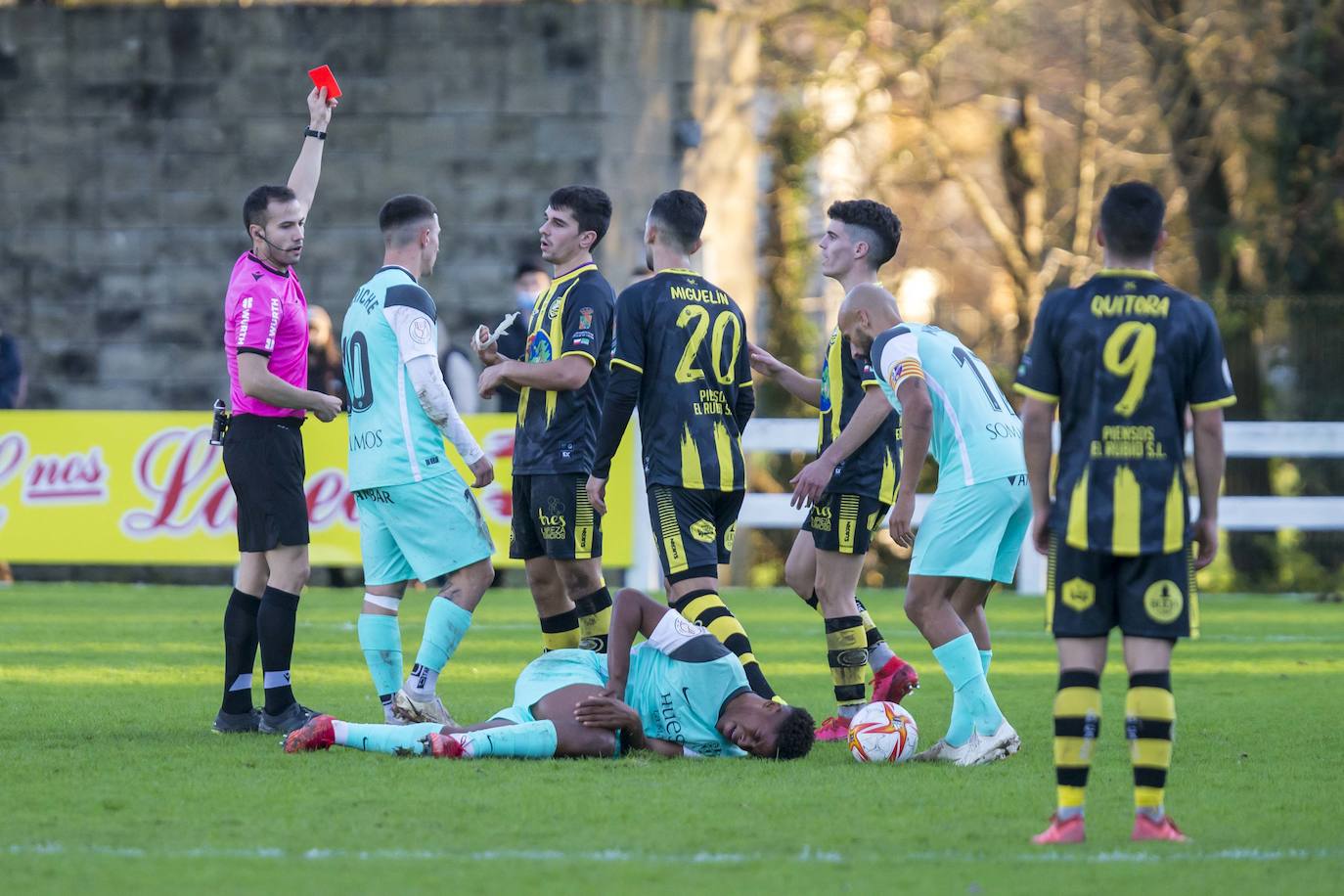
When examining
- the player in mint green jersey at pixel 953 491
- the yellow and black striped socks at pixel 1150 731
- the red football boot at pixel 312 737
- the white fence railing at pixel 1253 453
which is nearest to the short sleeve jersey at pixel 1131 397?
the yellow and black striped socks at pixel 1150 731

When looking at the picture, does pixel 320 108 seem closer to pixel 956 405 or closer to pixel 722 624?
pixel 722 624

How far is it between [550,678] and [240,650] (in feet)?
5.24

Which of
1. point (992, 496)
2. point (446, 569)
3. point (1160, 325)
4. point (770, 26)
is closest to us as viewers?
point (1160, 325)

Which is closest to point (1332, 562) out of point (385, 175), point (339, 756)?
point (385, 175)

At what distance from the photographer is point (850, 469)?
8.37 m

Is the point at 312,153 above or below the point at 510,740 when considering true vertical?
above

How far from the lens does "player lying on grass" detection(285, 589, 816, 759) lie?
25.0ft

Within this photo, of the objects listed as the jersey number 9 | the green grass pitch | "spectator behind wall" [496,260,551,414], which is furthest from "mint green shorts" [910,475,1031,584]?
"spectator behind wall" [496,260,551,414]

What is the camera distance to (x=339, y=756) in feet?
25.3

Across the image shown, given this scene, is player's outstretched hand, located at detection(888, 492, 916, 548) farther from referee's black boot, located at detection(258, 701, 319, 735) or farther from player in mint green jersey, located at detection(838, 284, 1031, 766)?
referee's black boot, located at detection(258, 701, 319, 735)

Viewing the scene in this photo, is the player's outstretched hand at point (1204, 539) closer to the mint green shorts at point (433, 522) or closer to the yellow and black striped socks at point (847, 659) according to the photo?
the yellow and black striped socks at point (847, 659)

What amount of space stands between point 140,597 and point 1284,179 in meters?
13.7

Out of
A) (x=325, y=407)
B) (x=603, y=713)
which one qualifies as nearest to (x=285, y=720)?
(x=325, y=407)

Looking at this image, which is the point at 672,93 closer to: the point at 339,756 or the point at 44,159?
the point at 44,159
